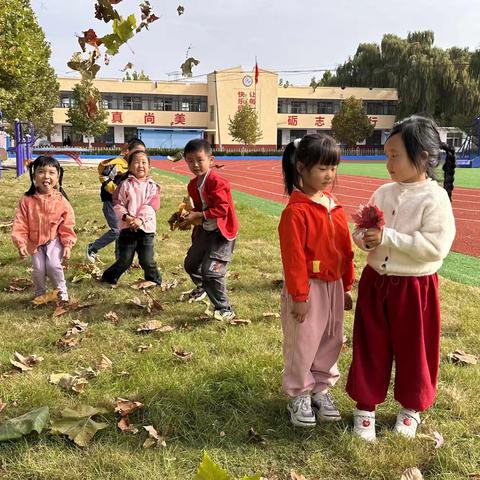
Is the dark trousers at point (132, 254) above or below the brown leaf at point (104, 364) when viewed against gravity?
above

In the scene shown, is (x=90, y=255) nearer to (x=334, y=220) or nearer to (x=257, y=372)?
(x=257, y=372)

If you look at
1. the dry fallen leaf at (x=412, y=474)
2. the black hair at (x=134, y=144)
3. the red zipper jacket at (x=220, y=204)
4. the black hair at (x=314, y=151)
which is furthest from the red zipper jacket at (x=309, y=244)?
the black hair at (x=134, y=144)

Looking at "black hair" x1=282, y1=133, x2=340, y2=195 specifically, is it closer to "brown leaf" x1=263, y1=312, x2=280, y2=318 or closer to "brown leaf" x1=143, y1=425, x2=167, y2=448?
"brown leaf" x1=143, y1=425, x2=167, y2=448

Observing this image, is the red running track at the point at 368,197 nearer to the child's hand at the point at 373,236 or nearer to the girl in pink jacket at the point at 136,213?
the girl in pink jacket at the point at 136,213

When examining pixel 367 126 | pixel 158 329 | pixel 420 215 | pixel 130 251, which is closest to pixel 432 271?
pixel 420 215

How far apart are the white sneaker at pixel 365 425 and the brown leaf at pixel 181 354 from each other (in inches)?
51.0

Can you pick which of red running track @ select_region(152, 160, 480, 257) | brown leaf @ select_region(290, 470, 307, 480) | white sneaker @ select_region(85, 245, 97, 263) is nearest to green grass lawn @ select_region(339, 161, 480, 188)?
red running track @ select_region(152, 160, 480, 257)

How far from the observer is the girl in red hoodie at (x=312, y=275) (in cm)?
255

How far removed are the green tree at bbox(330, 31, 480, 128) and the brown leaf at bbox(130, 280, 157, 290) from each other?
5258 cm

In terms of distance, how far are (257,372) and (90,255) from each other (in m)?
3.70

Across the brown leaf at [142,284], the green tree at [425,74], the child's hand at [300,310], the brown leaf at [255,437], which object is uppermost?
the green tree at [425,74]

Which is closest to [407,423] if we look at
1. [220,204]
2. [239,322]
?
[239,322]

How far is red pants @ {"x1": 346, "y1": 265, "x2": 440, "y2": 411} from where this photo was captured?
246 cm

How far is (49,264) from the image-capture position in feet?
15.2
